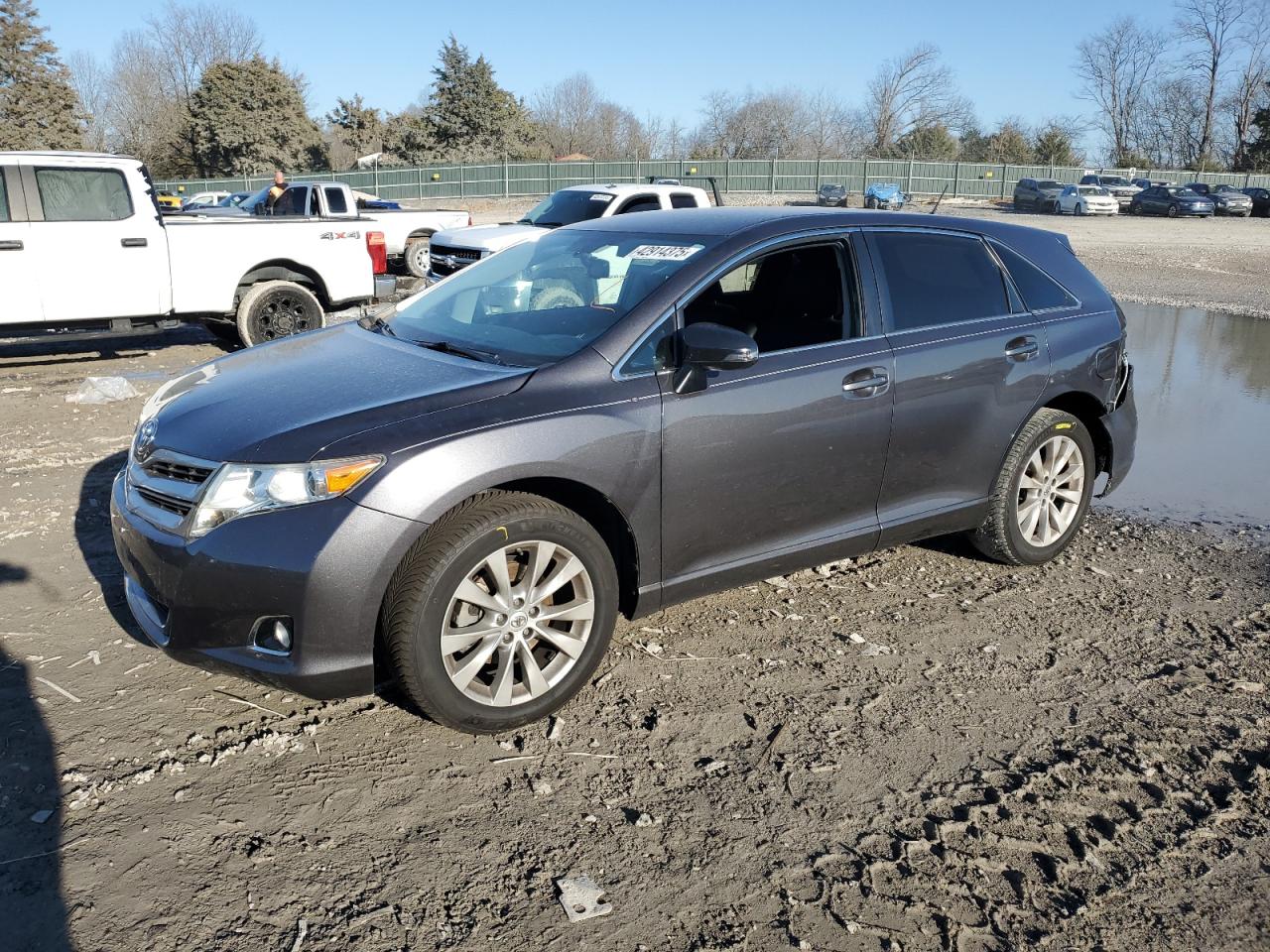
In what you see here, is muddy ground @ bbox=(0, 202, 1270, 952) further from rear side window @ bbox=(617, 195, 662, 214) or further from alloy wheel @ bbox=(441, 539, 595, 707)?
rear side window @ bbox=(617, 195, 662, 214)

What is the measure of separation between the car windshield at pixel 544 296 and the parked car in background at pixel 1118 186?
51.5 metres

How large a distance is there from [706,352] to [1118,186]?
56.7 metres

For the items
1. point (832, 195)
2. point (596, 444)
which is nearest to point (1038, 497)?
point (596, 444)

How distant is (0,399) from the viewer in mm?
8391

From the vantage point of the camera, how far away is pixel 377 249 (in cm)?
1183

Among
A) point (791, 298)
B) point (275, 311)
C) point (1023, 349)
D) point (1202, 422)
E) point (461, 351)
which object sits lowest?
point (1202, 422)

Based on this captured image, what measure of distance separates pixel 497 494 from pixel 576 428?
35cm

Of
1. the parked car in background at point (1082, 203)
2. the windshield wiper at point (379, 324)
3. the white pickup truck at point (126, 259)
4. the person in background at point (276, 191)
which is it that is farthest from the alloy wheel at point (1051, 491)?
the parked car in background at point (1082, 203)

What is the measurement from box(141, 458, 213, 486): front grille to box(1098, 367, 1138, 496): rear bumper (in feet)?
13.8

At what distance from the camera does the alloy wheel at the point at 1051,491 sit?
16.3 feet

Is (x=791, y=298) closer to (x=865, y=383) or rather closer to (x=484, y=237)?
(x=865, y=383)

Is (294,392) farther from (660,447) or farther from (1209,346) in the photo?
(1209,346)

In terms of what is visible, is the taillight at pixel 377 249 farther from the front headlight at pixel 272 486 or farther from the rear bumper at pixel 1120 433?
the front headlight at pixel 272 486

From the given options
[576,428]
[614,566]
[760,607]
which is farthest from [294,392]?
[760,607]
